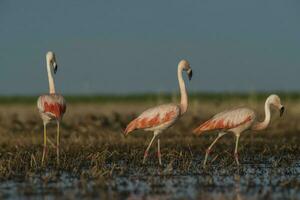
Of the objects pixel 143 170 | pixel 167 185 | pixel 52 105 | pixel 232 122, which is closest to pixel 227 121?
pixel 232 122

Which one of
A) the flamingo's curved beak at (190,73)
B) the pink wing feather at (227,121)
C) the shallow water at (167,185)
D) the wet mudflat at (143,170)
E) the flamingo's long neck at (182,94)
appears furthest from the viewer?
the flamingo's curved beak at (190,73)

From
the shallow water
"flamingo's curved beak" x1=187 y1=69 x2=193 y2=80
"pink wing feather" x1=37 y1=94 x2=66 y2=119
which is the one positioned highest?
"flamingo's curved beak" x1=187 y1=69 x2=193 y2=80

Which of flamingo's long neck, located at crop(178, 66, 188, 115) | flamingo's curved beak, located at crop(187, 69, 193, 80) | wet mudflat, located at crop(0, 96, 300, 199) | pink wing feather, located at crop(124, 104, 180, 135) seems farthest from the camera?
flamingo's curved beak, located at crop(187, 69, 193, 80)

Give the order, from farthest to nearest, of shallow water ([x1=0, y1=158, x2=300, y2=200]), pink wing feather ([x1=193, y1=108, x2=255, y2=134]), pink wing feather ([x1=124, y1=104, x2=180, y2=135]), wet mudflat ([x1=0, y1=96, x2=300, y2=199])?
pink wing feather ([x1=124, y1=104, x2=180, y2=135]) → pink wing feather ([x1=193, y1=108, x2=255, y2=134]) → wet mudflat ([x1=0, y1=96, x2=300, y2=199]) → shallow water ([x1=0, y1=158, x2=300, y2=200])

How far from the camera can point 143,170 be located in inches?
479


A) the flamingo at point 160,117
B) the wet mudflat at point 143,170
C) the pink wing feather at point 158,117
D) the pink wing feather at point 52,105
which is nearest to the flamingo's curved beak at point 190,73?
the flamingo at point 160,117

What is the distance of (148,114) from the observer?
531 inches

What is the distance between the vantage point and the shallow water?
9.59m

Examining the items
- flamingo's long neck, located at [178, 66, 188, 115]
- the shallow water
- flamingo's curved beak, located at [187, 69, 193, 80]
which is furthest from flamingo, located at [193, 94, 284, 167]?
the shallow water

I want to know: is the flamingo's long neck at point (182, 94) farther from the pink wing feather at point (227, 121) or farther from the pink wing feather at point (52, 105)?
the pink wing feather at point (52, 105)

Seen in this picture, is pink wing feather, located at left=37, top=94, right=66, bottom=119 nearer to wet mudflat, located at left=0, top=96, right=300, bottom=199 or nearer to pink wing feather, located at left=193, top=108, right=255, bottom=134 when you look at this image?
wet mudflat, located at left=0, top=96, right=300, bottom=199

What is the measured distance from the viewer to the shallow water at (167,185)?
9594 millimetres

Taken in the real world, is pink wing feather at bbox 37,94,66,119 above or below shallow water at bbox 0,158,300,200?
above

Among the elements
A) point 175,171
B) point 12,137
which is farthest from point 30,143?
point 175,171
